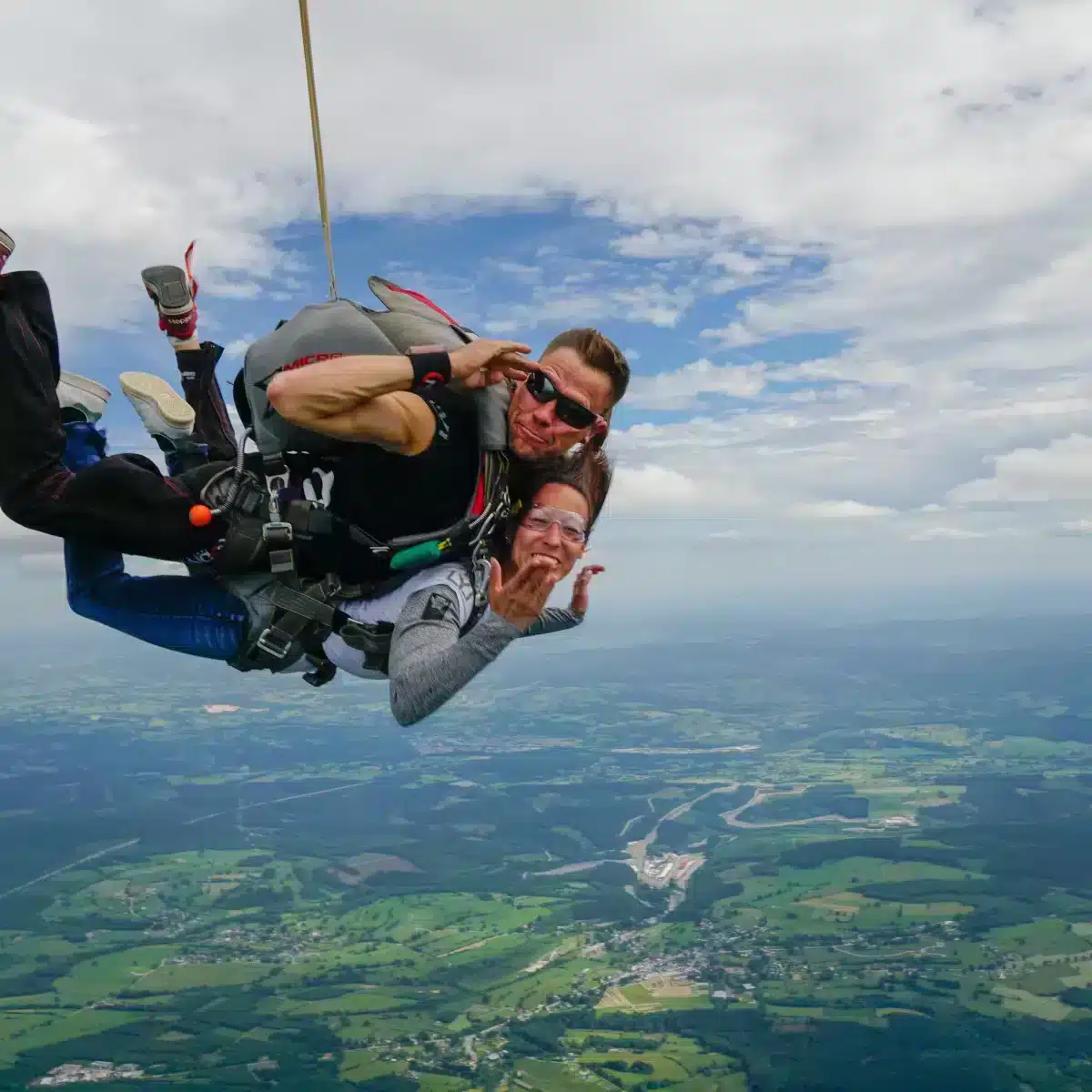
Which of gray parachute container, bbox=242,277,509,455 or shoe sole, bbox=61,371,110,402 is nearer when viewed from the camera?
gray parachute container, bbox=242,277,509,455

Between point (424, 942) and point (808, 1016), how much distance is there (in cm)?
4167

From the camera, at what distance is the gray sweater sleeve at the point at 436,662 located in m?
3.53

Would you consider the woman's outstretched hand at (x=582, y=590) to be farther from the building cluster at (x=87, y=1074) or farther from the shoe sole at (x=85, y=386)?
the building cluster at (x=87, y=1074)

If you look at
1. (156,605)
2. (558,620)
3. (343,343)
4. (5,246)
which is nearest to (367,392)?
(343,343)

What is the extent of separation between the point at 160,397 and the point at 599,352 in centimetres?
249

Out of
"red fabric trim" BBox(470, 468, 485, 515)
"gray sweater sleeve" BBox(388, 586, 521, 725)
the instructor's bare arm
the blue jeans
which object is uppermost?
the instructor's bare arm

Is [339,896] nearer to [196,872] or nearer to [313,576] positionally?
[196,872]

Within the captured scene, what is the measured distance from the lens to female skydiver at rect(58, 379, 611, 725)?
356 centimetres

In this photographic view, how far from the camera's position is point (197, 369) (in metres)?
5.25

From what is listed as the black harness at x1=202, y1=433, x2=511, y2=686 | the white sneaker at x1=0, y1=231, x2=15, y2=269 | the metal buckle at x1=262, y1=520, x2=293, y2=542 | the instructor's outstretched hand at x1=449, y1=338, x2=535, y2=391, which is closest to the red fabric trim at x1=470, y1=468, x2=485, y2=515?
the black harness at x1=202, y1=433, x2=511, y2=686

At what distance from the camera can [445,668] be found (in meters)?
3.55

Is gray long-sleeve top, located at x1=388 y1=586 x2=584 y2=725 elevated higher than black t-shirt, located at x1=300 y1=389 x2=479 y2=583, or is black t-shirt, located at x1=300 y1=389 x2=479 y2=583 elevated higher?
black t-shirt, located at x1=300 y1=389 x2=479 y2=583

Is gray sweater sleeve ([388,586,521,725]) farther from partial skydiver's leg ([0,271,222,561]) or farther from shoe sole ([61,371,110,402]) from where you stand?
shoe sole ([61,371,110,402])

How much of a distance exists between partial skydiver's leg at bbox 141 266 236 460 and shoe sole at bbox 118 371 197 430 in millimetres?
100
